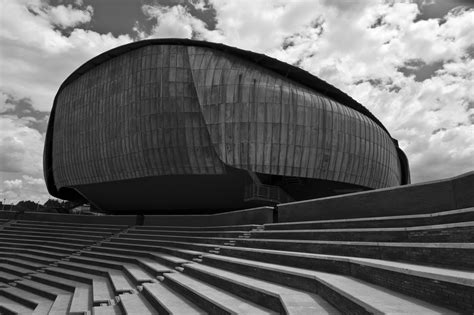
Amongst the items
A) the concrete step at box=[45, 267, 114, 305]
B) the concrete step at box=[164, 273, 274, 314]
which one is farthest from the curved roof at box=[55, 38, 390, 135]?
the concrete step at box=[164, 273, 274, 314]

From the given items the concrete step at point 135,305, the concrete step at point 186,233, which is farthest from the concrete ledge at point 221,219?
the concrete step at point 135,305

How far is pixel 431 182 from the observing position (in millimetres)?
7582

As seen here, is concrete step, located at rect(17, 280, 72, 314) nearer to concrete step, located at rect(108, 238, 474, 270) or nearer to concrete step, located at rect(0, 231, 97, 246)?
concrete step, located at rect(108, 238, 474, 270)

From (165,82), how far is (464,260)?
23310 millimetres

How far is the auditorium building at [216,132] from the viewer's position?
24031 mm

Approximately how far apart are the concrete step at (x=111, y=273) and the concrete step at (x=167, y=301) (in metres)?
1.34

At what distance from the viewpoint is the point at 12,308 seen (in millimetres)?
11820

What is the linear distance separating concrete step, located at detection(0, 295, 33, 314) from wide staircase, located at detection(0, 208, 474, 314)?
30mm

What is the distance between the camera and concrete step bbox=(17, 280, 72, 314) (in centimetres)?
1018

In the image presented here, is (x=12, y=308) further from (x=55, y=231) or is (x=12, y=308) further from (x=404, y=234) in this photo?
(x=55, y=231)

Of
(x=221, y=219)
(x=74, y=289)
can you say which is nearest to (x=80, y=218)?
(x=221, y=219)

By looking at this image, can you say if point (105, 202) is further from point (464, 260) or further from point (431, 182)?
point (464, 260)

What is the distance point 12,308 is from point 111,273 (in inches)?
128

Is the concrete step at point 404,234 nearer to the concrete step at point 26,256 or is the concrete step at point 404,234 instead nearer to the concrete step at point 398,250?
the concrete step at point 398,250
